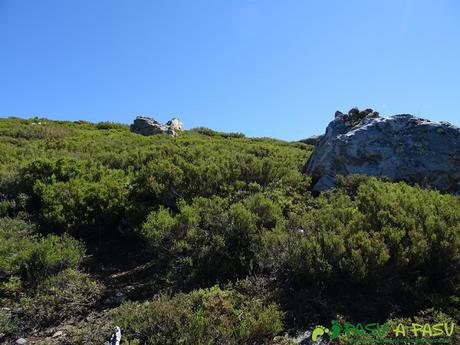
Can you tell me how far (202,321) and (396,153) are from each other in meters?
6.55

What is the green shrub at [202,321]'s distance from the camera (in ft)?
14.0

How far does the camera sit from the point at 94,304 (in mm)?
5465

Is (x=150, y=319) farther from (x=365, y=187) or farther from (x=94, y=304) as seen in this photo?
(x=365, y=187)

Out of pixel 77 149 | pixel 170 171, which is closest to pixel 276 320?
pixel 170 171

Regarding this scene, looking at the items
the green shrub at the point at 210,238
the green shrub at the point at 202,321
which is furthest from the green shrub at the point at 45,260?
the green shrub at the point at 202,321

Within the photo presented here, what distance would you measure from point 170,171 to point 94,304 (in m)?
3.62

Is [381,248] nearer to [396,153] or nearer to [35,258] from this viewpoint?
[396,153]

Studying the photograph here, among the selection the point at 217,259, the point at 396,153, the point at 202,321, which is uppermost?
the point at 396,153

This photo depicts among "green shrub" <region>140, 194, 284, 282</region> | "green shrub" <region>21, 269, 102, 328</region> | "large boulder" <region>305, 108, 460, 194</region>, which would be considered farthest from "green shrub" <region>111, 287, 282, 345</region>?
"large boulder" <region>305, 108, 460, 194</region>

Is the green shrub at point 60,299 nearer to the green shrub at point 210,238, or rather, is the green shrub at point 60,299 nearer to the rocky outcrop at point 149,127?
the green shrub at point 210,238

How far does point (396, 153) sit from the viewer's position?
30.0 feet

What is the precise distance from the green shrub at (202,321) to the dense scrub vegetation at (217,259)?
0.05 feet

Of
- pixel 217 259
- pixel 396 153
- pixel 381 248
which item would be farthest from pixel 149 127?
pixel 381 248

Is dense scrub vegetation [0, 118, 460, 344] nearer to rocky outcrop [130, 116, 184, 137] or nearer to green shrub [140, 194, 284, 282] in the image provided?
green shrub [140, 194, 284, 282]
